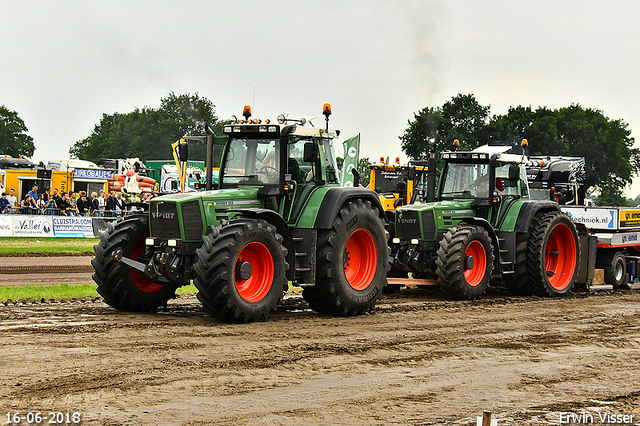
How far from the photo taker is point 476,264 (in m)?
13.2

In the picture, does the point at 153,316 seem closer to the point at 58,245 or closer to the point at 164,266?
the point at 164,266

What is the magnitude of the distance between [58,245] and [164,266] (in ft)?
50.5

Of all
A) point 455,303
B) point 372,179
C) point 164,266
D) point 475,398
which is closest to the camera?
point 475,398

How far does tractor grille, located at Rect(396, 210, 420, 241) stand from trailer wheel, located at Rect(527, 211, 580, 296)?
216cm

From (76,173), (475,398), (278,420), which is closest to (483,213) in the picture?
(475,398)

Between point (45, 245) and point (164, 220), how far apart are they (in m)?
15.3

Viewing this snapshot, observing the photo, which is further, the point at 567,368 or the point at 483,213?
the point at 483,213

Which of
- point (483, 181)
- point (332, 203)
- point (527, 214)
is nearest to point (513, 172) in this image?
point (483, 181)

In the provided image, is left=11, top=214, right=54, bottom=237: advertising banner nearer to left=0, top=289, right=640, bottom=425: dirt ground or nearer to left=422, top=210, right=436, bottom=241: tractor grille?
left=0, top=289, right=640, bottom=425: dirt ground

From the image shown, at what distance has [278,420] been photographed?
5.44 meters

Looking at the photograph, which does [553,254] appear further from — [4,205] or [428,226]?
[4,205]

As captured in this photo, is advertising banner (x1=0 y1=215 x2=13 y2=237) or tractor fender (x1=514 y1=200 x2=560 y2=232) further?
advertising banner (x1=0 y1=215 x2=13 y2=237)

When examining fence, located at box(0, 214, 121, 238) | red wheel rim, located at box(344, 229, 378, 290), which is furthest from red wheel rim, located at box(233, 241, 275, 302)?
fence, located at box(0, 214, 121, 238)

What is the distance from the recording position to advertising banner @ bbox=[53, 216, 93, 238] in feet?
84.7
